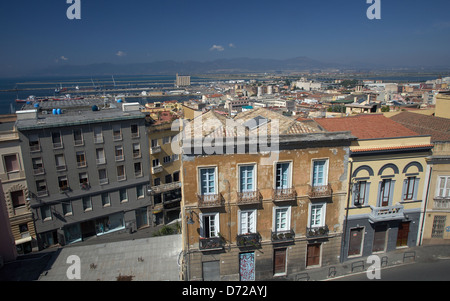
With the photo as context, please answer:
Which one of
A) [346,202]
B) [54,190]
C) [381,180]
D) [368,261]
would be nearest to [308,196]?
[346,202]

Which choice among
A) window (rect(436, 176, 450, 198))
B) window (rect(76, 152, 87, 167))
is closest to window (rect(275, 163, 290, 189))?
window (rect(436, 176, 450, 198))

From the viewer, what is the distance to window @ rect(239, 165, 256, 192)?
17328 mm

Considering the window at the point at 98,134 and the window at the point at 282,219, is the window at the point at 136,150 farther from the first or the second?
the window at the point at 282,219

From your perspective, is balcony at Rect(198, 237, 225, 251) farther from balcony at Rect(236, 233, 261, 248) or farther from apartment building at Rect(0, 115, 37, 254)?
apartment building at Rect(0, 115, 37, 254)

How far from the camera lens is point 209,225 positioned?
17.5 metres

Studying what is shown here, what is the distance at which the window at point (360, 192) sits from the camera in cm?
1862

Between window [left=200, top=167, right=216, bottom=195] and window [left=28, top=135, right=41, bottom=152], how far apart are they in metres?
17.8

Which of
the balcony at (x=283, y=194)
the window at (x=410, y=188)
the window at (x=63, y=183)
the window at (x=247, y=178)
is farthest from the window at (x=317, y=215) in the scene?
the window at (x=63, y=183)

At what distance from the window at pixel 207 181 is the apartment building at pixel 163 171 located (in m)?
16.4

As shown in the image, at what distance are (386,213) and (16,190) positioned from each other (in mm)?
28532

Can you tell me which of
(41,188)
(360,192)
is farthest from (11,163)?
(360,192)

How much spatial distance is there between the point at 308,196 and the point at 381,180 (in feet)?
15.6

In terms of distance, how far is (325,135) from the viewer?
57.5 feet

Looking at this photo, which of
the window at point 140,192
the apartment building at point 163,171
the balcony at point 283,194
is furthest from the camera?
the apartment building at point 163,171
